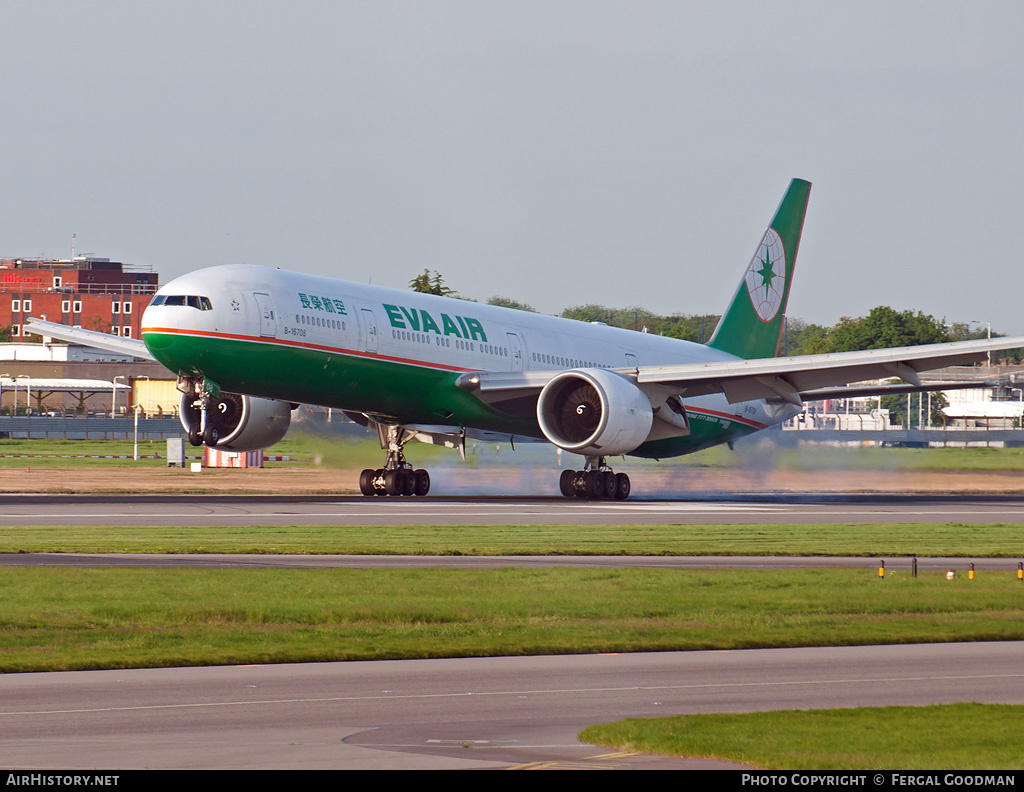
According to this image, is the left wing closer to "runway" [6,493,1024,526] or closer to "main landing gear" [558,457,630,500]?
"main landing gear" [558,457,630,500]

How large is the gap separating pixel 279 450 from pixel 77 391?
155ft

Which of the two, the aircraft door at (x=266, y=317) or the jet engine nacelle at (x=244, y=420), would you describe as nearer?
the aircraft door at (x=266, y=317)

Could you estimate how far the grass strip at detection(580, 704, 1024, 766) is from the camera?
9617mm

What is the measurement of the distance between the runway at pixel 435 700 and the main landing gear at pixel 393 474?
91.1ft

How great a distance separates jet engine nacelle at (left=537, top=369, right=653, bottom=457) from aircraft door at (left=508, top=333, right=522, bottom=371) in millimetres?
3281

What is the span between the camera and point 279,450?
85.2 metres

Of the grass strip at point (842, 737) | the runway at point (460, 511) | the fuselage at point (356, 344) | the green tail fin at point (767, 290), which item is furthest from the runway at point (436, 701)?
the green tail fin at point (767, 290)

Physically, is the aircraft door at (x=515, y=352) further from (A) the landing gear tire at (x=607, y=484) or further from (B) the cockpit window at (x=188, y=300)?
(B) the cockpit window at (x=188, y=300)

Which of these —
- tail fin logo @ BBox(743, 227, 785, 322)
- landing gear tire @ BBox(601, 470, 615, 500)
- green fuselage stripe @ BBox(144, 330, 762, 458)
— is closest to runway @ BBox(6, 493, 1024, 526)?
landing gear tire @ BBox(601, 470, 615, 500)

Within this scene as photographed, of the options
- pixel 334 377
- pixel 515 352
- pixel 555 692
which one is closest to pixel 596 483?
pixel 515 352

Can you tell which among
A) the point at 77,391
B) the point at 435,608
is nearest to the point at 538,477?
the point at 435,608

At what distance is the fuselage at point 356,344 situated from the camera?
117 feet

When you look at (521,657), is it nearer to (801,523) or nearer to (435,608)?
(435,608)

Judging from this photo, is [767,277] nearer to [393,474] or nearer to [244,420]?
[393,474]
